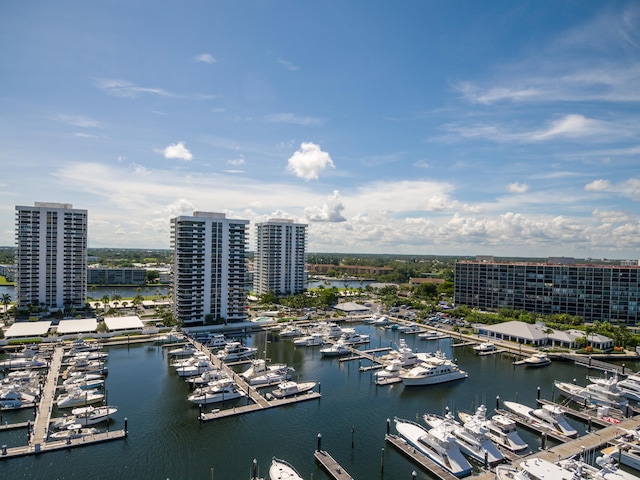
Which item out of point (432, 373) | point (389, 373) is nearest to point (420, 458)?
point (432, 373)

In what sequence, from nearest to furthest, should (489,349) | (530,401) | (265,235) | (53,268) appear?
(530,401), (489,349), (53,268), (265,235)

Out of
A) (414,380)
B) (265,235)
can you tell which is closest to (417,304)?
(265,235)

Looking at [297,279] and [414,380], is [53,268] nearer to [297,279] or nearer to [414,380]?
[297,279]

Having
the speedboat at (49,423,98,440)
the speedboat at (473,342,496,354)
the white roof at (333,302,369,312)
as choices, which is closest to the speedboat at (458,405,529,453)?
the speedboat at (473,342,496,354)

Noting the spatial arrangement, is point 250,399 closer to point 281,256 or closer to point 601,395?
point 601,395

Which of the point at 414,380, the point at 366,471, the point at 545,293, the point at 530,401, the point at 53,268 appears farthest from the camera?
the point at 545,293

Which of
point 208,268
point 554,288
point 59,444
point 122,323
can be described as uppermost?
point 208,268
